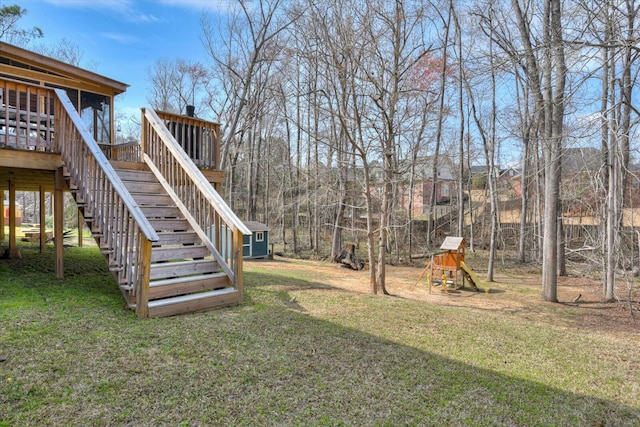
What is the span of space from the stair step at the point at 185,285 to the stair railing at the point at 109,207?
0.76ft

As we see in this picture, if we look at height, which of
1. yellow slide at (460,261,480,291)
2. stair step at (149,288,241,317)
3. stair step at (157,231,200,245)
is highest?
stair step at (157,231,200,245)

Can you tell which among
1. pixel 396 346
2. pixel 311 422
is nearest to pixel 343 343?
pixel 396 346

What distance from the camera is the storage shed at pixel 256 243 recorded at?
14609 mm

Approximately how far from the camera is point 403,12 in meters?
7.10

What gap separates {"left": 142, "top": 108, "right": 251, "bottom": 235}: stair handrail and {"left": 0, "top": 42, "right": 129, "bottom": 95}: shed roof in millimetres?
3704

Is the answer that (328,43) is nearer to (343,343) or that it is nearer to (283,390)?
(343,343)

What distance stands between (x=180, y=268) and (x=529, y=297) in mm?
8497

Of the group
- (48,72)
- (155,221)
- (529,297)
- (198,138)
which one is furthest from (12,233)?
(529,297)

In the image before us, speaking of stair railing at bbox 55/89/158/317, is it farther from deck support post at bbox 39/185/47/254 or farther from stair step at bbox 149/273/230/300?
deck support post at bbox 39/185/47/254

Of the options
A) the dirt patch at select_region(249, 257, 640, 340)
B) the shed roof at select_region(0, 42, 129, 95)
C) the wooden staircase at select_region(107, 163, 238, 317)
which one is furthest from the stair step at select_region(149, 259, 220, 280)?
the shed roof at select_region(0, 42, 129, 95)

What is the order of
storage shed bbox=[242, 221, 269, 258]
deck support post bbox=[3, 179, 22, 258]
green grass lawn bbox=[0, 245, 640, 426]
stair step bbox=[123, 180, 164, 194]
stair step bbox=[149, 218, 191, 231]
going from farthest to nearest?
storage shed bbox=[242, 221, 269, 258] → deck support post bbox=[3, 179, 22, 258] → stair step bbox=[123, 180, 164, 194] → stair step bbox=[149, 218, 191, 231] → green grass lawn bbox=[0, 245, 640, 426]

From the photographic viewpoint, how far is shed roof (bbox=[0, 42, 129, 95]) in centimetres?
769

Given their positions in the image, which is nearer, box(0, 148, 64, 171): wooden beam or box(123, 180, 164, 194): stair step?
box(0, 148, 64, 171): wooden beam

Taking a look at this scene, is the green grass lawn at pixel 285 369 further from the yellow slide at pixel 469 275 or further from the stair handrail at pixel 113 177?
the yellow slide at pixel 469 275
